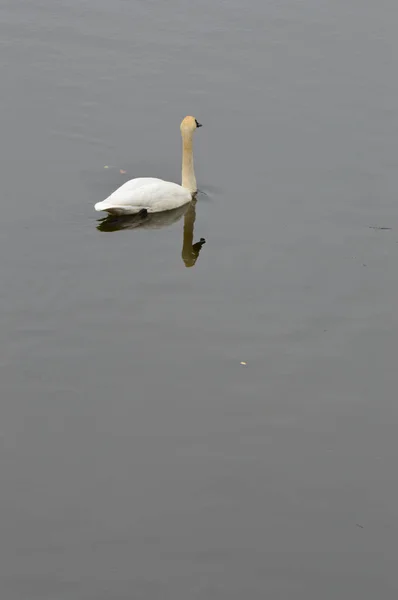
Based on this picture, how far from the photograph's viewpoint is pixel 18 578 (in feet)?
26.5

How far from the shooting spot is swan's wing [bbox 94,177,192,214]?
43.7 ft

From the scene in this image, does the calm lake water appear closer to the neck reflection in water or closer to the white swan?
the neck reflection in water

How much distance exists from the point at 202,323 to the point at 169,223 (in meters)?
2.77

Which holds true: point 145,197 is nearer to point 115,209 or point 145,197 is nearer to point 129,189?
point 129,189

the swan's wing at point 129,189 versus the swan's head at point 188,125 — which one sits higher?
the swan's head at point 188,125

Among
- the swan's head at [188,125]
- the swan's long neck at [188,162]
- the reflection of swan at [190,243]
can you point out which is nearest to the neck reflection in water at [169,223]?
the reflection of swan at [190,243]

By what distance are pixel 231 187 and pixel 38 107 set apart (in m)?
3.61

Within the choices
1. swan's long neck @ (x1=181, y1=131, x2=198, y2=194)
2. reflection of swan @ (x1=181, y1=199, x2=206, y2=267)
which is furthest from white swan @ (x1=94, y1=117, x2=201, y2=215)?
reflection of swan @ (x1=181, y1=199, x2=206, y2=267)

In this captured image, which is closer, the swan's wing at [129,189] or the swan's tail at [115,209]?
the swan's tail at [115,209]

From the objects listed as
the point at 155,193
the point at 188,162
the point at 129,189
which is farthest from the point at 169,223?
the point at 188,162

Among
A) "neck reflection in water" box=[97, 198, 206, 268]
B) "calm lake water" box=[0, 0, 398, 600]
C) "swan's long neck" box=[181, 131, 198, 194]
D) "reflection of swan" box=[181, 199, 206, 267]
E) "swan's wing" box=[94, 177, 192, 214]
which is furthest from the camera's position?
"swan's long neck" box=[181, 131, 198, 194]

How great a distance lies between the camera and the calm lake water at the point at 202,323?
8.55 metres

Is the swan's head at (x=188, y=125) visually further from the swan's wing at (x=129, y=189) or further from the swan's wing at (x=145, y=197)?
the swan's wing at (x=129, y=189)

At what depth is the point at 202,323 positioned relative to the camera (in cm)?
1133
